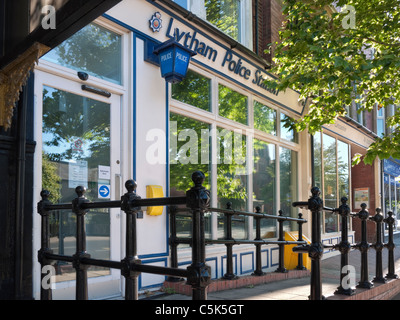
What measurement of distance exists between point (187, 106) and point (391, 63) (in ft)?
10.5

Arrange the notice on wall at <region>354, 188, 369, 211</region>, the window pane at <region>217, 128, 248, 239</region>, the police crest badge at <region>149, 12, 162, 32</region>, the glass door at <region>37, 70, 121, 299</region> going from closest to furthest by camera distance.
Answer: the glass door at <region>37, 70, 121, 299</region> < the police crest badge at <region>149, 12, 162, 32</region> < the window pane at <region>217, 128, 248, 239</region> < the notice on wall at <region>354, 188, 369, 211</region>

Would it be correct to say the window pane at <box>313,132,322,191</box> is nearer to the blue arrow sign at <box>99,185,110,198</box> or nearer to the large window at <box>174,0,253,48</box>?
the large window at <box>174,0,253,48</box>

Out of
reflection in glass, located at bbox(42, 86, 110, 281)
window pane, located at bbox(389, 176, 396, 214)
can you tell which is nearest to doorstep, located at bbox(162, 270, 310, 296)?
reflection in glass, located at bbox(42, 86, 110, 281)

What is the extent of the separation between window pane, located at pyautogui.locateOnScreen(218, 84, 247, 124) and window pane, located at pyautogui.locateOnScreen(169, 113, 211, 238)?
662 mm

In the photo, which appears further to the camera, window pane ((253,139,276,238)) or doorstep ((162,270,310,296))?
window pane ((253,139,276,238))

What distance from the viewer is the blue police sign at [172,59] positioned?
5.44m

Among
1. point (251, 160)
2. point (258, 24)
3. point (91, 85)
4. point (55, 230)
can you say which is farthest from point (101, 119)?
point (258, 24)

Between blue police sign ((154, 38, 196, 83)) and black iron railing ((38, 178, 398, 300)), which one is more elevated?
blue police sign ((154, 38, 196, 83))

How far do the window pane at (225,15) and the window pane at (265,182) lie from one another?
232cm

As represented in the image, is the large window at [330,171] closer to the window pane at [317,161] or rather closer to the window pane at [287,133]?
the window pane at [317,161]

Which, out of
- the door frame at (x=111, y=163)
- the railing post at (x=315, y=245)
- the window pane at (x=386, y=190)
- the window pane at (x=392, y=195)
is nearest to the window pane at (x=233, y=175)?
the door frame at (x=111, y=163)

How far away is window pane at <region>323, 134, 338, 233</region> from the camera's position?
12.0 m

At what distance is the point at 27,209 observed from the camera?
4.04m

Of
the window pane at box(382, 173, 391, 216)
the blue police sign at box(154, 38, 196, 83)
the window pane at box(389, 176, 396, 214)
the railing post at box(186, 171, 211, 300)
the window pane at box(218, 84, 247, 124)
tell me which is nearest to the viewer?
the railing post at box(186, 171, 211, 300)
